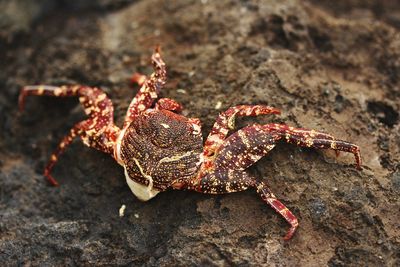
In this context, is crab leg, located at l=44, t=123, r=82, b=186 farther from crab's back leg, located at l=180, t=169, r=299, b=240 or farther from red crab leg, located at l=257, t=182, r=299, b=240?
red crab leg, located at l=257, t=182, r=299, b=240

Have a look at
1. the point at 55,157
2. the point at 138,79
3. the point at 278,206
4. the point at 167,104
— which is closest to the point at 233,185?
the point at 278,206

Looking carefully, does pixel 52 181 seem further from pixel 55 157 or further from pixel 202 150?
pixel 202 150

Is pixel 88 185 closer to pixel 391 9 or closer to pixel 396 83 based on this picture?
pixel 396 83

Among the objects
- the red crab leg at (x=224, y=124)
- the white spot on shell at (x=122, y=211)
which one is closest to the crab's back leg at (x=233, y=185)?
the red crab leg at (x=224, y=124)

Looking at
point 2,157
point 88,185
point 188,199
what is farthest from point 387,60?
point 2,157

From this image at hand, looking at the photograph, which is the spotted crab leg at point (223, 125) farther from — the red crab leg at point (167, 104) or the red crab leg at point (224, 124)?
the red crab leg at point (167, 104)

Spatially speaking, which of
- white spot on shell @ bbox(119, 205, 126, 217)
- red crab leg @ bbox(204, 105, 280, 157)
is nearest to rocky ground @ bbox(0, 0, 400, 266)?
white spot on shell @ bbox(119, 205, 126, 217)
